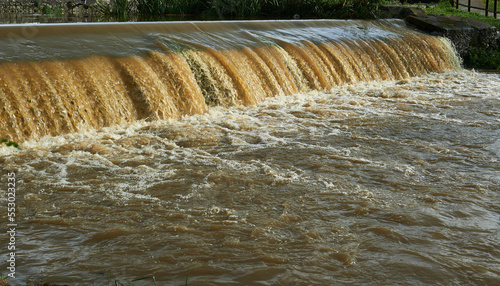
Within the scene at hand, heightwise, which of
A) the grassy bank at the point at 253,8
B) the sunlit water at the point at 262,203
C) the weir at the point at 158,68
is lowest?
the sunlit water at the point at 262,203

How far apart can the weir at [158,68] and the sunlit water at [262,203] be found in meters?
0.38

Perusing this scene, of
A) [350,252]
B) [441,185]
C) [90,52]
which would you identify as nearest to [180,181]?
[350,252]

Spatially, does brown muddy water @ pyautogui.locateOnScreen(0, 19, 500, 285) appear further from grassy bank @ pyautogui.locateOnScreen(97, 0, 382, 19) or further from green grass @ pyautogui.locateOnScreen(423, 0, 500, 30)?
green grass @ pyautogui.locateOnScreen(423, 0, 500, 30)

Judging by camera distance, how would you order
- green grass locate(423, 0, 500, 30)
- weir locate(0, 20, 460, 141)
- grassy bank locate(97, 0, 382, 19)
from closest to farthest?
1. weir locate(0, 20, 460, 141)
2. grassy bank locate(97, 0, 382, 19)
3. green grass locate(423, 0, 500, 30)

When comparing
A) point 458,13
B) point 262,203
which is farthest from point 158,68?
point 458,13

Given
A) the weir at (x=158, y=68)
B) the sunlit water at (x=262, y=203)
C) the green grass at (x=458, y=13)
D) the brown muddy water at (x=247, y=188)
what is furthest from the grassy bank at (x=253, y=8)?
the sunlit water at (x=262, y=203)

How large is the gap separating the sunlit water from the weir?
0.38m

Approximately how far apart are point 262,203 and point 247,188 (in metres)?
0.37

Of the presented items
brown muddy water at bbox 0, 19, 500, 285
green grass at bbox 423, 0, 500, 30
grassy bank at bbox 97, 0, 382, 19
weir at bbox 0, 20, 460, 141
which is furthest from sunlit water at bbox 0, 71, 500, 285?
green grass at bbox 423, 0, 500, 30

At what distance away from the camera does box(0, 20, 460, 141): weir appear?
614cm

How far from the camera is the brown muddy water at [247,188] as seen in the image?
3.29 metres

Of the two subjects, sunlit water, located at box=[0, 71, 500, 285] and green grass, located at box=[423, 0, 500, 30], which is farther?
green grass, located at box=[423, 0, 500, 30]

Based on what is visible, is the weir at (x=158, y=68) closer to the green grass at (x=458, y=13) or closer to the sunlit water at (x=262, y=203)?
the sunlit water at (x=262, y=203)

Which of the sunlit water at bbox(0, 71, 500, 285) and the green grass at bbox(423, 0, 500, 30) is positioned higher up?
the green grass at bbox(423, 0, 500, 30)
